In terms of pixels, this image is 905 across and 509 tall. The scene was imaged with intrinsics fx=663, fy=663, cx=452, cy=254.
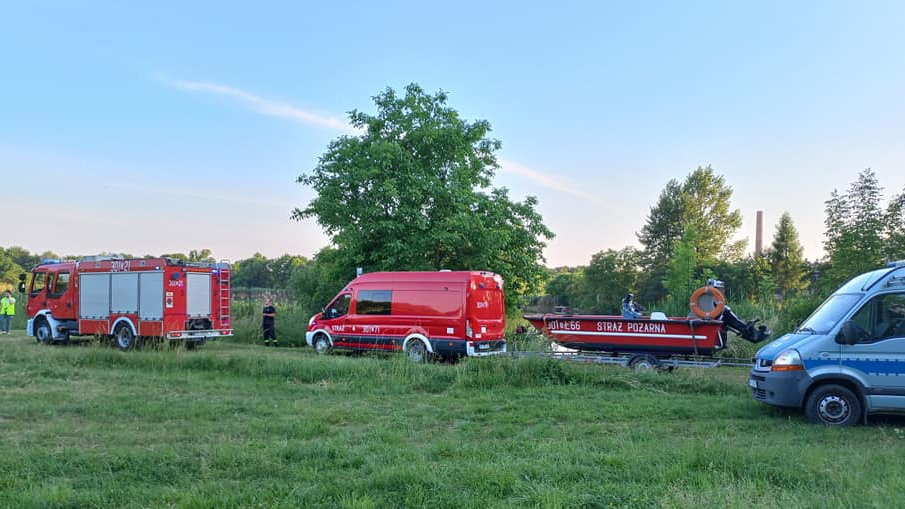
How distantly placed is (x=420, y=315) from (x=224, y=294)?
7.02 meters

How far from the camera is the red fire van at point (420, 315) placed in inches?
632

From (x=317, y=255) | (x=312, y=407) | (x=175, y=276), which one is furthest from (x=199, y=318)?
(x=312, y=407)

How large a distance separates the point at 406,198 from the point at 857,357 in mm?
15471

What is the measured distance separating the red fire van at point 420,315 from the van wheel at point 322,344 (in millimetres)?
30

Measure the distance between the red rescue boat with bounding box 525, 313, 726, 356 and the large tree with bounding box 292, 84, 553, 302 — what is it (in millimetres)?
7535

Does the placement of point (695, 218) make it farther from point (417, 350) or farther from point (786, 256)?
point (417, 350)

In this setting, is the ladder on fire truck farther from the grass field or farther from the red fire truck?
the grass field

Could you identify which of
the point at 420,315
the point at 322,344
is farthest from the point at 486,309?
the point at 322,344

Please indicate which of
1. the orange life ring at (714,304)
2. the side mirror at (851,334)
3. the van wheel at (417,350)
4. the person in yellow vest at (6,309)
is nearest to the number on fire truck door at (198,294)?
→ the van wheel at (417,350)

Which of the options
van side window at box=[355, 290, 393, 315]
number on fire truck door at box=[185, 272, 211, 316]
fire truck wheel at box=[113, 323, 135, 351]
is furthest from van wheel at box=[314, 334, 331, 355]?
fire truck wheel at box=[113, 323, 135, 351]

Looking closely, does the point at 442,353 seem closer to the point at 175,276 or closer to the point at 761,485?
the point at 175,276

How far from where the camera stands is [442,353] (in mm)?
16219

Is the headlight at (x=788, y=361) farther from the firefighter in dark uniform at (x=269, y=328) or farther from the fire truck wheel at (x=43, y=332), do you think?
the fire truck wheel at (x=43, y=332)

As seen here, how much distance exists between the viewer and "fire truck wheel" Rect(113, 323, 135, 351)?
63.1ft
